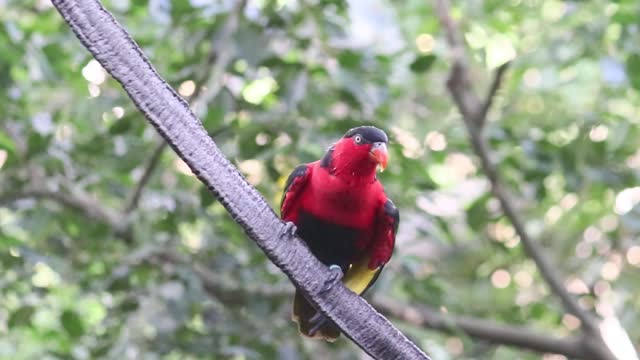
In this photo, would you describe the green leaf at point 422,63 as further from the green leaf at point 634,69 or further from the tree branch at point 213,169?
the tree branch at point 213,169

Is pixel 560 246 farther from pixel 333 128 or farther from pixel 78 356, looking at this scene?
pixel 78 356

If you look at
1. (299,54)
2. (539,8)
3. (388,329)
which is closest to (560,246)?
(539,8)

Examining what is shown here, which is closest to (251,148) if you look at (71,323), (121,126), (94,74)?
(121,126)

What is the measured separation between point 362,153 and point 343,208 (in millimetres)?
167

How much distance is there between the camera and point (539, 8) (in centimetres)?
429

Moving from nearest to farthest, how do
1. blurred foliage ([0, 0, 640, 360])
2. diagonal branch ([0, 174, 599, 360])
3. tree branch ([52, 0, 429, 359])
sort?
tree branch ([52, 0, 429, 359])
blurred foliage ([0, 0, 640, 360])
diagonal branch ([0, 174, 599, 360])

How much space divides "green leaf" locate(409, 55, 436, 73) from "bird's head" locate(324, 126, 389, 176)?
807 millimetres

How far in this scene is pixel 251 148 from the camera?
3559mm

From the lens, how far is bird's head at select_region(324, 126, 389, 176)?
3.01 metres

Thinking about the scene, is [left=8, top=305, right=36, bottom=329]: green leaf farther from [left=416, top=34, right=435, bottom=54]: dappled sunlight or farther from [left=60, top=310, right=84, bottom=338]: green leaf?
[left=416, top=34, right=435, bottom=54]: dappled sunlight

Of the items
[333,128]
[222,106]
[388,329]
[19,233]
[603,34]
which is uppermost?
[603,34]

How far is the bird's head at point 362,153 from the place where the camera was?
3010 millimetres

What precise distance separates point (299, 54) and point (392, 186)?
0.79 metres

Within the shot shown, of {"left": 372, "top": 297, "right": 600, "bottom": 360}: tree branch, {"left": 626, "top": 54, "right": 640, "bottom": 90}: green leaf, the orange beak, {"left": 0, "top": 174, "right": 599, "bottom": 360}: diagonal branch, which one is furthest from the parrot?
{"left": 372, "top": 297, "right": 600, "bottom": 360}: tree branch
